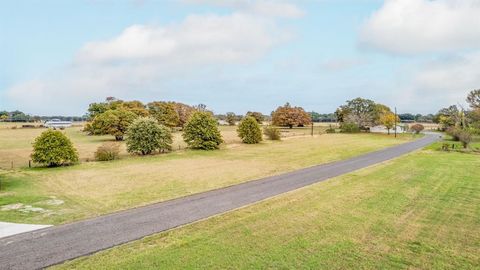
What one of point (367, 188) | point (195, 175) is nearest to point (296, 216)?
point (367, 188)

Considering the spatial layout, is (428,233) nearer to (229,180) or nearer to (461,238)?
(461,238)

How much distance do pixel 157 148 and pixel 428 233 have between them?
2405 centimetres

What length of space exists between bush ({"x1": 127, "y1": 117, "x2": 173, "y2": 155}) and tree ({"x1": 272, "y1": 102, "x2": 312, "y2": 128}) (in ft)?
199

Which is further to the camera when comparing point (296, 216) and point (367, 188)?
point (367, 188)

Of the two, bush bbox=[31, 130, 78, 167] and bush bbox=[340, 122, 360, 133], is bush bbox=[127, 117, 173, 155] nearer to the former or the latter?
bush bbox=[31, 130, 78, 167]

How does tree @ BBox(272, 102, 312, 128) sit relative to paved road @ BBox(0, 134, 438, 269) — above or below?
above

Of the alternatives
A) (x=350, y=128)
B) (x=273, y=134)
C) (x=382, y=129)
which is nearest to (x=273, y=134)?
(x=273, y=134)

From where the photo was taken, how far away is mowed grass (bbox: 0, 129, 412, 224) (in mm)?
11641

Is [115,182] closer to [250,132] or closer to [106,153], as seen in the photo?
[106,153]

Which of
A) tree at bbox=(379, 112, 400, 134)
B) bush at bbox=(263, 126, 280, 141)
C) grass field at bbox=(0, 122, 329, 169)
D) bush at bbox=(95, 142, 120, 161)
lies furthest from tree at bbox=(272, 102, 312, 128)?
bush at bbox=(95, 142, 120, 161)

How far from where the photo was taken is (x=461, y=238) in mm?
8781

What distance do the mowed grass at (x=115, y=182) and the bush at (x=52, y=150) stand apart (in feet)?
3.01

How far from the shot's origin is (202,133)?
109ft

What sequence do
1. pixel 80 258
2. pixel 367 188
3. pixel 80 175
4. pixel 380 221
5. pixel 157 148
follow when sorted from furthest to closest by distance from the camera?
1. pixel 157 148
2. pixel 80 175
3. pixel 367 188
4. pixel 380 221
5. pixel 80 258
